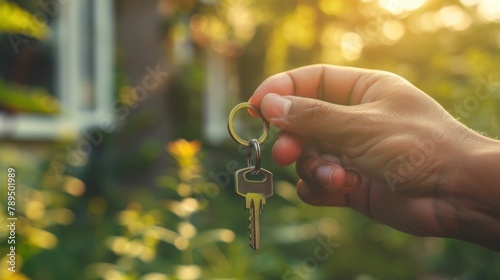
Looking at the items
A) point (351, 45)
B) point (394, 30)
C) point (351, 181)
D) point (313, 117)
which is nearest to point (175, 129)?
point (351, 45)

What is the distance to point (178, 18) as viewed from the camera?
7.46 m

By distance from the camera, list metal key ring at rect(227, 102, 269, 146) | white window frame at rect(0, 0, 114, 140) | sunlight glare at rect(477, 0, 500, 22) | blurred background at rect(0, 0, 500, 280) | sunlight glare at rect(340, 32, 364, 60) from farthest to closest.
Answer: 1. white window frame at rect(0, 0, 114, 140)
2. sunlight glare at rect(340, 32, 364, 60)
3. sunlight glare at rect(477, 0, 500, 22)
4. blurred background at rect(0, 0, 500, 280)
5. metal key ring at rect(227, 102, 269, 146)

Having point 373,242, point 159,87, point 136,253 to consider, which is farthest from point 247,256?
point 159,87

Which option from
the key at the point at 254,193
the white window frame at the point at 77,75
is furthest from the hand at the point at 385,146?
the white window frame at the point at 77,75

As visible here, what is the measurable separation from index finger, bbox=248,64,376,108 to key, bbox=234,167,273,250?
330mm

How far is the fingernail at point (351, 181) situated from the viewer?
175cm

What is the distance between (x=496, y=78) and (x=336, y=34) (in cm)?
251

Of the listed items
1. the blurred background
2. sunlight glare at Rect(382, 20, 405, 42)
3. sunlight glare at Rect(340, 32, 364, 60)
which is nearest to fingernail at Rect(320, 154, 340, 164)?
the blurred background

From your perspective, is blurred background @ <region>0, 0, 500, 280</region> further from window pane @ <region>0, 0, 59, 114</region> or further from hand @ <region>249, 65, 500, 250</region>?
hand @ <region>249, 65, 500, 250</region>

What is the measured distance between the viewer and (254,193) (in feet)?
5.07

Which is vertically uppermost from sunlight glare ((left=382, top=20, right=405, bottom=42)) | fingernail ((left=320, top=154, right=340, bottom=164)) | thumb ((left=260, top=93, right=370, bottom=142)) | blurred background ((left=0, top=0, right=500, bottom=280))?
thumb ((left=260, top=93, right=370, bottom=142))

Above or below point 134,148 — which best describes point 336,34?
above

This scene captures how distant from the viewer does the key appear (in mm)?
1533

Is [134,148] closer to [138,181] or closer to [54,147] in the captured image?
[138,181]
